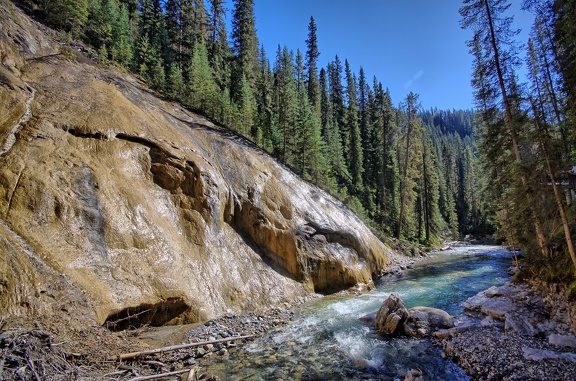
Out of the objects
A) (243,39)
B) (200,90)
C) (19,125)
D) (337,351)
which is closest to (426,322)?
(337,351)

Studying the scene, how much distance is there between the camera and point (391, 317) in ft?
33.2

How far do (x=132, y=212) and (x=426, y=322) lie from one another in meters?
11.1

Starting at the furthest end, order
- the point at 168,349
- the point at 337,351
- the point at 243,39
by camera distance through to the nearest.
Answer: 1. the point at 243,39
2. the point at 337,351
3. the point at 168,349

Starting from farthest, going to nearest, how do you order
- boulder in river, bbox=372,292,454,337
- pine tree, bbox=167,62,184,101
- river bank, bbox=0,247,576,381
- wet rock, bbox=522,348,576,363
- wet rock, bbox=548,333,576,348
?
pine tree, bbox=167,62,184,101 → boulder in river, bbox=372,292,454,337 → wet rock, bbox=548,333,576,348 → wet rock, bbox=522,348,576,363 → river bank, bbox=0,247,576,381

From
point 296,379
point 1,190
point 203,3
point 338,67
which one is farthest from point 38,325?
point 338,67

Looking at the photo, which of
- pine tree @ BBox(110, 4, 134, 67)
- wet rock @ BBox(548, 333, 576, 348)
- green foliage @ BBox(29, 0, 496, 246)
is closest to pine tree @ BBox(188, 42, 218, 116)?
green foliage @ BBox(29, 0, 496, 246)

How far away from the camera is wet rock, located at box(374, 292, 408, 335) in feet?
32.6

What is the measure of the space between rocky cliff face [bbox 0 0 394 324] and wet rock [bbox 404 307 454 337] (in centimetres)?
530

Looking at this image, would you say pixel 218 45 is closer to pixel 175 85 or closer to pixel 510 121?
pixel 175 85

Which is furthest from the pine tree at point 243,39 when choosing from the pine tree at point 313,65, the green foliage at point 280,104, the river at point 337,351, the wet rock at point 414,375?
the wet rock at point 414,375

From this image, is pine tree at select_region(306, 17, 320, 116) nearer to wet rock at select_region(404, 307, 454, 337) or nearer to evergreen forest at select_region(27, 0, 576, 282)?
evergreen forest at select_region(27, 0, 576, 282)

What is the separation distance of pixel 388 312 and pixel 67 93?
1531 centimetres

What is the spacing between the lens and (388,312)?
1040cm

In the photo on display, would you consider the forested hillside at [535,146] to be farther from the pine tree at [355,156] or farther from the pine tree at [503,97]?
the pine tree at [355,156]
